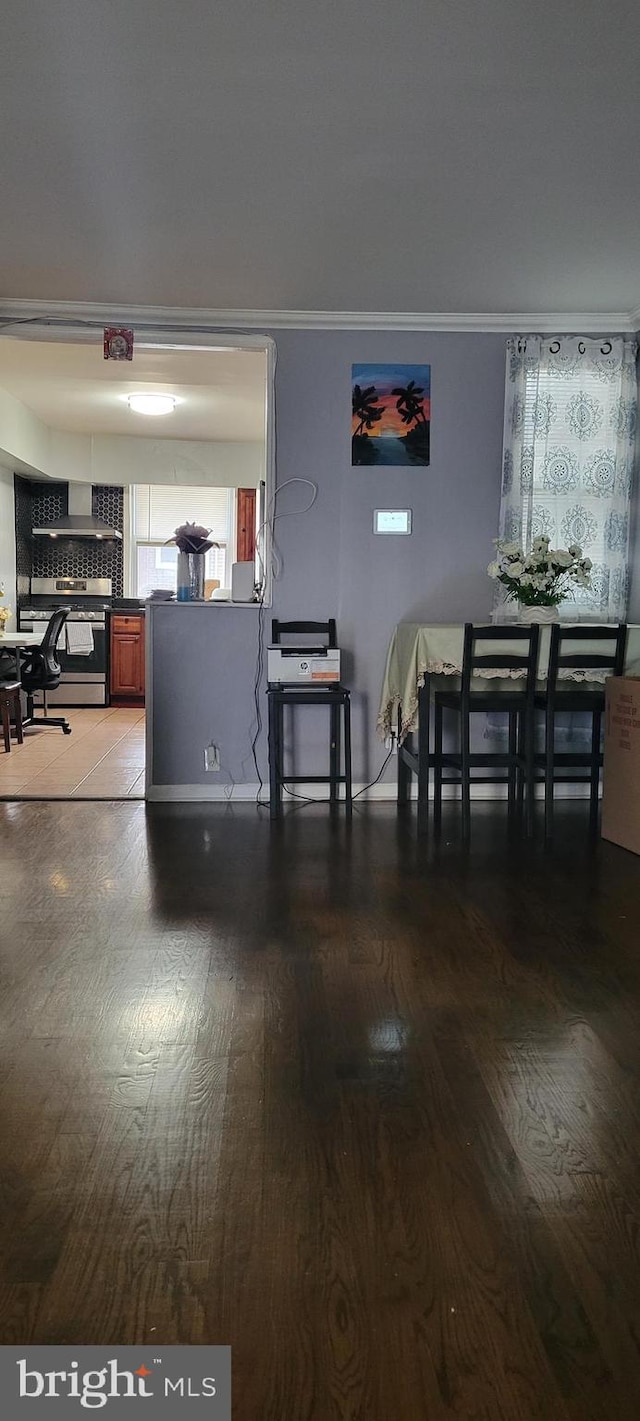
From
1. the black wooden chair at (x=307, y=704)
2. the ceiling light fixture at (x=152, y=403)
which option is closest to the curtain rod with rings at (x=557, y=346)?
the black wooden chair at (x=307, y=704)

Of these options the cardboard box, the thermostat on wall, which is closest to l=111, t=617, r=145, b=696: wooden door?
the thermostat on wall

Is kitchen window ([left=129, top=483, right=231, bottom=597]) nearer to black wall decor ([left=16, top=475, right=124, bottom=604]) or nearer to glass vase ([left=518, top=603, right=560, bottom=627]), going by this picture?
black wall decor ([left=16, top=475, right=124, bottom=604])

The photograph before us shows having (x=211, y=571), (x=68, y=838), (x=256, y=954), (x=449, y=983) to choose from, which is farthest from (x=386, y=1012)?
(x=211, y=571)

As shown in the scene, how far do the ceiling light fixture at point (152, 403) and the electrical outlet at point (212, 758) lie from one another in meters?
3.61

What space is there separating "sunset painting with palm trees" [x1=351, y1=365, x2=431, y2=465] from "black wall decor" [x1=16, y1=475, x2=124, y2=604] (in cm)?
572

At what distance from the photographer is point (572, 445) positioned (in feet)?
17.1

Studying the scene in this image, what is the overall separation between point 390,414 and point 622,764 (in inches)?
86.7

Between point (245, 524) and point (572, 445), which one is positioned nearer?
point (572, 445)

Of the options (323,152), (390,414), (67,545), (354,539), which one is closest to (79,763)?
(354,539)

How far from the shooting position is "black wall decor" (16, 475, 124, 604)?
10.3 metres

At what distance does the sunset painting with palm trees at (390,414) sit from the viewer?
5.20 meters

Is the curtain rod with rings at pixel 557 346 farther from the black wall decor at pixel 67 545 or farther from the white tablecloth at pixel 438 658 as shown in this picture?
the black wall decor at pixel 67 545

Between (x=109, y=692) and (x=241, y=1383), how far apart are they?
9.03 meters

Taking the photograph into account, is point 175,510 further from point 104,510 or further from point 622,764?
point 622,764
